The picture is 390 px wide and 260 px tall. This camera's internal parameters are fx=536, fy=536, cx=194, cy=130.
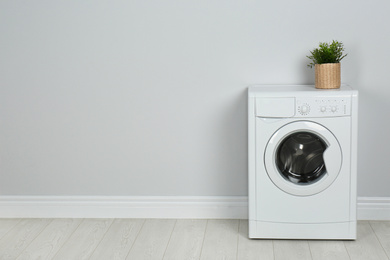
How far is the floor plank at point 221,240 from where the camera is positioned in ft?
8.71

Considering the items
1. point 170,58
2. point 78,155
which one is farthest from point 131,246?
point 170,58

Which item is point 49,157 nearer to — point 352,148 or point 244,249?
point 244,249

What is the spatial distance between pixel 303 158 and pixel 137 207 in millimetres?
1046

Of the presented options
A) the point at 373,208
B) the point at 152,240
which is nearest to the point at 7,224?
the point at 152,240

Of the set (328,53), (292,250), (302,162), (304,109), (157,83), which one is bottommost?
(292,250)

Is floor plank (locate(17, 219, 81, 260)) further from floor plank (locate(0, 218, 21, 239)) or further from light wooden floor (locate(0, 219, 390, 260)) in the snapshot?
floor plank (locate(0, 218, 21, 239))

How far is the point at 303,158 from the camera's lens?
274 cm

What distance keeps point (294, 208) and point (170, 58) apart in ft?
3.51

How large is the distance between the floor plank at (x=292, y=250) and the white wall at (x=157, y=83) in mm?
500

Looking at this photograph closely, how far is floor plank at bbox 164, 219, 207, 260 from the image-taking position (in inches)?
105

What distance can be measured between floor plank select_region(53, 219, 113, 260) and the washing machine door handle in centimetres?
126

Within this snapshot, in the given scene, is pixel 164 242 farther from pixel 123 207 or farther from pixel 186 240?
pixel 123 207

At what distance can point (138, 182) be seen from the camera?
3188 mm

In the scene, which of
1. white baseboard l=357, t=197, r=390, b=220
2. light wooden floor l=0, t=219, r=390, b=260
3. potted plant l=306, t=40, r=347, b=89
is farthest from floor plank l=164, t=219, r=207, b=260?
potted plant l=306, t=40, r=347, b=89
